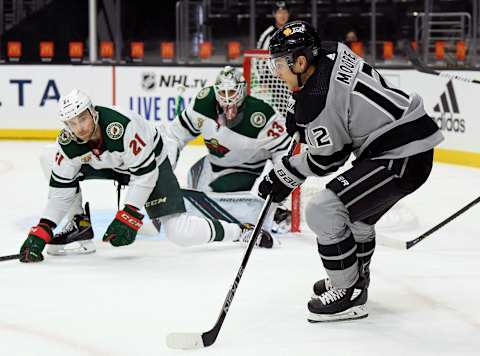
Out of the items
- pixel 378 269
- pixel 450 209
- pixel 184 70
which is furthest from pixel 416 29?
pixel 378 269

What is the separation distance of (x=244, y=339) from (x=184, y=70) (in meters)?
5.85

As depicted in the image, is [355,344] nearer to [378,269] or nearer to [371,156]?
[371,156]

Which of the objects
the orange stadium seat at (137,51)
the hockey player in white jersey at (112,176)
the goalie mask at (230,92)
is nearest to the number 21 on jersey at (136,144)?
the hockey player in white jersey at (112,176)

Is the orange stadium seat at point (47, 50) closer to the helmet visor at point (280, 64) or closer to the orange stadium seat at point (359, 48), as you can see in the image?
the orange stadium seat at point (359, 48)

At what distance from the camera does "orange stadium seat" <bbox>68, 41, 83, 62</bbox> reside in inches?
368

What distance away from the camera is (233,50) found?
924 cm

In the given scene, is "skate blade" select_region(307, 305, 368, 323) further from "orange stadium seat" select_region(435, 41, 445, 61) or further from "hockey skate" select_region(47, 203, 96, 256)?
"orange stadium seat" select_region(435, 41, 445, 61)

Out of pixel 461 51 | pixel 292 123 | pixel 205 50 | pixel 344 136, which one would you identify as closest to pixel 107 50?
pixel 205 50

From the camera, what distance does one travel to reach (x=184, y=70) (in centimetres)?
864

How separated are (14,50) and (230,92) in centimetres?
541

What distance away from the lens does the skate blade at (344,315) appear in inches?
125

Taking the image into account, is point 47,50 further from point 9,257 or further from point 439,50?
point 9,257

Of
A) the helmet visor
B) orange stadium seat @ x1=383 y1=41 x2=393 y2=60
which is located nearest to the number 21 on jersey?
the helmet visor

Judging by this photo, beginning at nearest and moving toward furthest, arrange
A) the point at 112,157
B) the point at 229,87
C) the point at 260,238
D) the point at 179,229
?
the point at 112,157 < the point at 179,229 < the point at 260,238 < the point at 229,87
